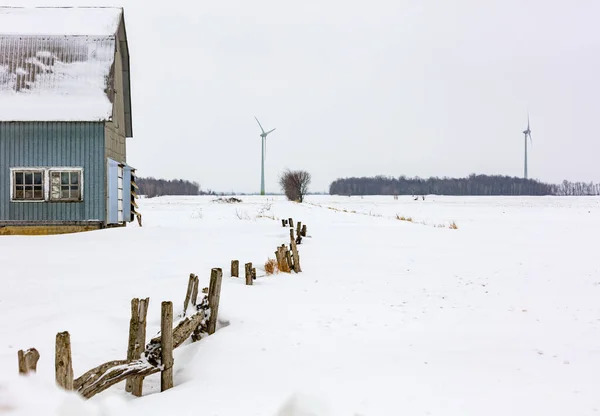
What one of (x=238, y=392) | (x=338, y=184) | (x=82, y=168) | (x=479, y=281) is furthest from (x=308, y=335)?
(x=338, y=184)

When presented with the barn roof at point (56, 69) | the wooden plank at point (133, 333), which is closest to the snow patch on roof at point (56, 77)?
the barn roof at point (56, 69)

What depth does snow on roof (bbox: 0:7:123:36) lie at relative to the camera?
66.5 feet

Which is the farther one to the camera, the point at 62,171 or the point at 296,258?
the point at 62,171

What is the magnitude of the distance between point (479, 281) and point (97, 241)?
12754 millimetres

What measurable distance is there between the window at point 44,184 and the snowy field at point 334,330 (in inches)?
145

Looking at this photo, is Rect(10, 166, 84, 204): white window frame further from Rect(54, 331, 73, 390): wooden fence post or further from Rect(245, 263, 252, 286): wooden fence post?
Rect(54, 331, 73, 390): wooden fence post

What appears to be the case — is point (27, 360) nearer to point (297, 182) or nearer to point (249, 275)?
point (249, 275)

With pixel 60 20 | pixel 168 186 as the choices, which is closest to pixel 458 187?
pixel 168 186

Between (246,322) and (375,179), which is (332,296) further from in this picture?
(375,179)

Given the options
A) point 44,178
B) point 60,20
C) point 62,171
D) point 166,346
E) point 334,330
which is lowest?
point 334,330

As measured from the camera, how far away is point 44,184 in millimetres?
19266

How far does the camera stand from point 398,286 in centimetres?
1096

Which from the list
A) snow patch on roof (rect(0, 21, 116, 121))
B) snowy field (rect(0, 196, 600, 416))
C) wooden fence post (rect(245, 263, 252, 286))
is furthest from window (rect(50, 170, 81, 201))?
wooden fence post (rect(245, 263, 252, 286))

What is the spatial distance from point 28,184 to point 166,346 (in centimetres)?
1685
